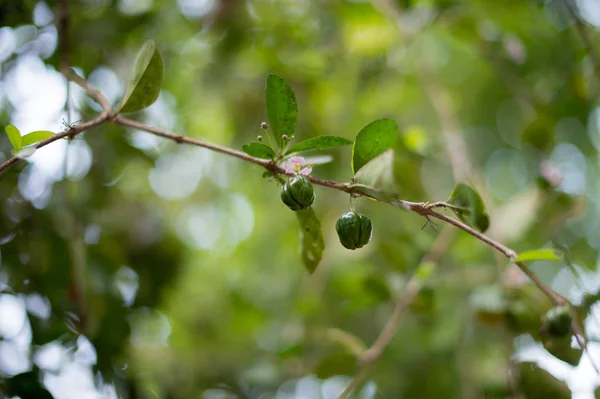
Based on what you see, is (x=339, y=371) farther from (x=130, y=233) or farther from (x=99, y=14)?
(x=99, y=14)

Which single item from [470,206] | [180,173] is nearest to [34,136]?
[470,206]

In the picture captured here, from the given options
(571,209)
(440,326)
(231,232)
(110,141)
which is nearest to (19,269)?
(110,141)

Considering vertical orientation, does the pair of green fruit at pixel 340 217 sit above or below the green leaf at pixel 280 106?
below

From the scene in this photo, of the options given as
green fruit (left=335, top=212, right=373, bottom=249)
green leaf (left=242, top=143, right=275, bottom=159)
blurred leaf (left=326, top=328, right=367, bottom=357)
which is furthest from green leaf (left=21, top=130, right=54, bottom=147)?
blurred leaf (left=326, top=328, right=367, bottom=357)

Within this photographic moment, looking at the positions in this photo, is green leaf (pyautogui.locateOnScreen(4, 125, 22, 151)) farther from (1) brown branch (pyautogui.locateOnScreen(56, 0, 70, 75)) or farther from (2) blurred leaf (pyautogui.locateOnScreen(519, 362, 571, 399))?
(2) blurred leaf (pyautogui.locateOnScreen(519, 362, 571, 399))

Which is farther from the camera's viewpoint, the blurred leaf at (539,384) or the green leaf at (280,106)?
the blurred leaf at (539,384)

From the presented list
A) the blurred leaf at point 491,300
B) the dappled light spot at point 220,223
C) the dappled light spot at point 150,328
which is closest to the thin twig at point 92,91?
the dappled light spot at point 150,328

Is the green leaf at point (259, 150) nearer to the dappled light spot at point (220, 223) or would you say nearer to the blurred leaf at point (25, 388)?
the blurred leaf at point (25, 388)
